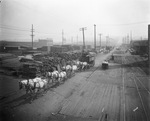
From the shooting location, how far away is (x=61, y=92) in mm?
15070

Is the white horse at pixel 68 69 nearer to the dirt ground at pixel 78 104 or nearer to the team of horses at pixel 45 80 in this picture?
the team of horses at pixel 45 80

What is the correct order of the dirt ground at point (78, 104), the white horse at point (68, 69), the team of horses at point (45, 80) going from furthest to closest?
the white horse at point (68, 69)
the team of horses at point (45, 80)
the dirt ground at point (78, 104)

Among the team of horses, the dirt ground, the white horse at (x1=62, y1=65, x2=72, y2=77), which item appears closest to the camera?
the dirt ground

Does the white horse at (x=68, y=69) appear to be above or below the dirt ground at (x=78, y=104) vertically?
above

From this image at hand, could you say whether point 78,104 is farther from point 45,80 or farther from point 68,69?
point 68,69

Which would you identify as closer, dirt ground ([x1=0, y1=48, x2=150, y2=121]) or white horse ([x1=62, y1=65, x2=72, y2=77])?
dirt ground ([x1=0, y1=48, x2=150, y2=121])

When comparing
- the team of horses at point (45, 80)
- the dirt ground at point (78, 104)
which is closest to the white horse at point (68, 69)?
the team of horses at point (45, 80)

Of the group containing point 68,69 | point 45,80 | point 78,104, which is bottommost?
point 78,104

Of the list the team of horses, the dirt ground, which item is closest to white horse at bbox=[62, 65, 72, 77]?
the team of horses

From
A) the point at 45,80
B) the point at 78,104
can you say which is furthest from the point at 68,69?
the point at 78,104

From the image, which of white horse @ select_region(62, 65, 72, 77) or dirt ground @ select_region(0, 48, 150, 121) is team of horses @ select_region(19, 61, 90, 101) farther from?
dirt ground @ select_region(0, 48, 150, 121)

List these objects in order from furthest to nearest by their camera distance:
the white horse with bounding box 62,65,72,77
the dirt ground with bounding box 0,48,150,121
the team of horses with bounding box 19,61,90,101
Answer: the white horse with bounding box 62,65,72,77
the team of horses with bounding box 19,61,90,101
the dirt ground with bounding box 0,48,150,121

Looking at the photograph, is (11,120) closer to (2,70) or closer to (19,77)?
(19,77)

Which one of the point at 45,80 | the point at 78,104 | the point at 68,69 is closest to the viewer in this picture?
the point at 78,104
